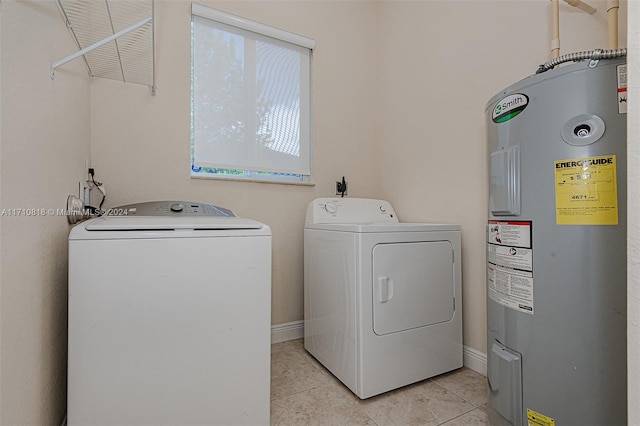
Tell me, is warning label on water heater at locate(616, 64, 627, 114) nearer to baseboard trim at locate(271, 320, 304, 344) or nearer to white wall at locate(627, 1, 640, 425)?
white wall at locate(627, 1, 640, 425)

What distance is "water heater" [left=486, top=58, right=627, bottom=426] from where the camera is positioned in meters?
0.82

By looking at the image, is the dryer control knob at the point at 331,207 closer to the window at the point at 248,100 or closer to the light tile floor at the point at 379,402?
the window at the point at 248,100

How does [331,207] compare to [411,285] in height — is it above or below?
above

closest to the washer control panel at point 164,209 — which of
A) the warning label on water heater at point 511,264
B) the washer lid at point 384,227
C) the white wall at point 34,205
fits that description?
the white wall at point 34,205

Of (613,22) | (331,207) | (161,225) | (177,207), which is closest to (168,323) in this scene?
(161,225)

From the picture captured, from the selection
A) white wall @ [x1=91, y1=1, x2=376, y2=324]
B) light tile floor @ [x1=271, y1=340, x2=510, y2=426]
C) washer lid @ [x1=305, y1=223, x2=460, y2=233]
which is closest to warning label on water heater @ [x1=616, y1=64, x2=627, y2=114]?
washer lid @ [x1=305, y1=223, x2=460, y2=233]

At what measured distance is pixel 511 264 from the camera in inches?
40.2

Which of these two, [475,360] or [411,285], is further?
[475,360]

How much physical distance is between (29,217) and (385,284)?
1.29 metres

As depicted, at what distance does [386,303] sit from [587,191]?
2.90ft

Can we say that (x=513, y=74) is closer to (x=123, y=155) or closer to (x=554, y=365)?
(x=554, y=365)

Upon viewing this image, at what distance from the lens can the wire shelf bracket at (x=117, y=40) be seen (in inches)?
49.6

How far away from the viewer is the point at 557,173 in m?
0.90

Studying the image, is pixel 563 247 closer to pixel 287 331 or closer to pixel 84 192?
pixel 287 331
